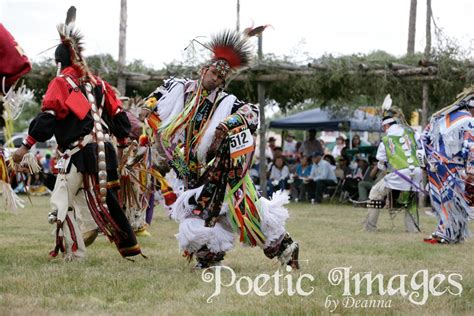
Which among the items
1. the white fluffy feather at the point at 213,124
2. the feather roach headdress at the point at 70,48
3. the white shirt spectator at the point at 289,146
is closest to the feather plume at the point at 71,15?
the feather roach headdress at the point at 70,48

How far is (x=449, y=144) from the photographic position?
27.7 ft

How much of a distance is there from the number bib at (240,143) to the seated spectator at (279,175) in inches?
434

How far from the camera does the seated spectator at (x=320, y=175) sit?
53.8 ft

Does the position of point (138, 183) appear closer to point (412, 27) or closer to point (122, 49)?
point (122, 49)

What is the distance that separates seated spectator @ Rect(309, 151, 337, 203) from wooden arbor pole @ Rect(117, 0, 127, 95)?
421 cm

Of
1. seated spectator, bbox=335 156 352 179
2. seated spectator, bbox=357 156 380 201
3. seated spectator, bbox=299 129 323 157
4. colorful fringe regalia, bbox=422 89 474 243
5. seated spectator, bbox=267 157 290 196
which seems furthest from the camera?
seated spectator, bbox=299 129 323 157

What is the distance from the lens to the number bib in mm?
5797

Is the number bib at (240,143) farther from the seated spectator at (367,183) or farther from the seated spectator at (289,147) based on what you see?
the seated spectator at (289,147)

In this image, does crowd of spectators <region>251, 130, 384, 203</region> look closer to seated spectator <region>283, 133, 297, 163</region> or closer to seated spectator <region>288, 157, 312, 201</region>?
seated spectator <region>288, 157, 312, 201</region>

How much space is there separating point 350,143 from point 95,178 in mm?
13810

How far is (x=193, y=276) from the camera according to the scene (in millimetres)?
5570

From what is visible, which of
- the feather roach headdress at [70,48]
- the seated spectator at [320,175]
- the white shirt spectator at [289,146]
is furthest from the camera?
the white shirt spectator at [289,146]

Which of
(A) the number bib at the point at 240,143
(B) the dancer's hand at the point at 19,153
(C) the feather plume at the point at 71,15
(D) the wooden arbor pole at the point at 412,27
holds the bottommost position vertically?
(B) the dancer's hand at the point at 19,153

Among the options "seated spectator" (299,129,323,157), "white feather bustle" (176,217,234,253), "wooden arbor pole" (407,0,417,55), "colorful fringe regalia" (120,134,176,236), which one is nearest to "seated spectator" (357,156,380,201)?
"seated spectator" (299,129,323,157)
